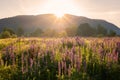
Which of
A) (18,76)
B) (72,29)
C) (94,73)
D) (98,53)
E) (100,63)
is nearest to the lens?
(18,76)

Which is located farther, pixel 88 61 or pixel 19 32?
pixel 19 32

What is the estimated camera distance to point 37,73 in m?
9.31

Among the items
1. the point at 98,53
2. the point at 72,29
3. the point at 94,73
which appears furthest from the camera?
the point at 72,29

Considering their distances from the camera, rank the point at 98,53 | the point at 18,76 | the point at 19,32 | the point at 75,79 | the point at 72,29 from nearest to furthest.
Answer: the point at 75,79
the point at 18,76
the point at 98,53
the point at 72,29
the point at 19,32

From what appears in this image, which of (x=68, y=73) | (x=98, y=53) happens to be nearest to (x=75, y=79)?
(x=68, y=73)

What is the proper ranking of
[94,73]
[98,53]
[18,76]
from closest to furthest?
[18,76] < [94,73] < [98,53]

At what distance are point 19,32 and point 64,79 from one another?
129948 millimetres

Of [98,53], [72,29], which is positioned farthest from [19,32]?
[98,53]

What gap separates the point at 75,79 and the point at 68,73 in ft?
1.12

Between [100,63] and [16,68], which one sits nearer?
[16,68]

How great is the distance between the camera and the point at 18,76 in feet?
29.3

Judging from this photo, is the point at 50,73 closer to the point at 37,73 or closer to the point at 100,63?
the point at 37,73

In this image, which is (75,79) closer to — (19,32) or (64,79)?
A: (64,79)

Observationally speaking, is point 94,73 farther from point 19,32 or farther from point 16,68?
point 19,32
